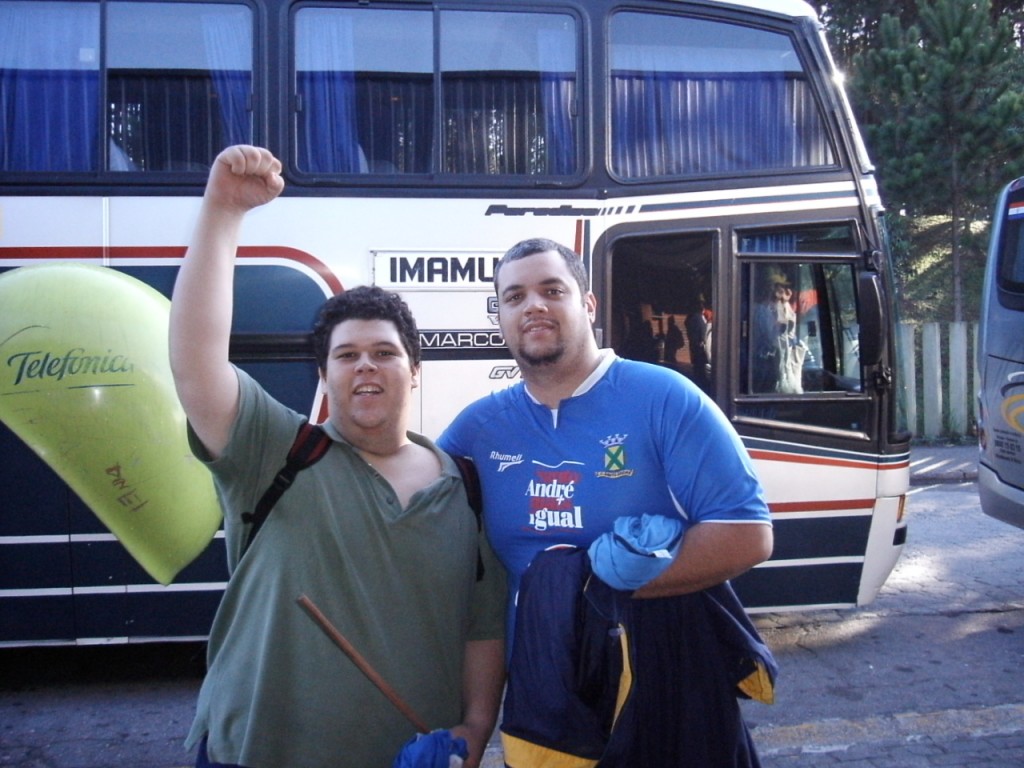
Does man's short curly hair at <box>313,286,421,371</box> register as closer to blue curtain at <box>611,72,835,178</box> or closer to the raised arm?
the raised arm

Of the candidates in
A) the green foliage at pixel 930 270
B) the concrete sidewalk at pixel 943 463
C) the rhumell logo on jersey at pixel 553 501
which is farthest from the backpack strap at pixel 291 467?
the green foliage at pixel 930 270

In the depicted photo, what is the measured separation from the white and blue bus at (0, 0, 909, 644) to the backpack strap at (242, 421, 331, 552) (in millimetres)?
2635

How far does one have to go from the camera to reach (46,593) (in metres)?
4.50

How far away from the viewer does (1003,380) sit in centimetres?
652

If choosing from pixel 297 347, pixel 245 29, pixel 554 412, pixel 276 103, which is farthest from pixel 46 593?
pixel 554 412

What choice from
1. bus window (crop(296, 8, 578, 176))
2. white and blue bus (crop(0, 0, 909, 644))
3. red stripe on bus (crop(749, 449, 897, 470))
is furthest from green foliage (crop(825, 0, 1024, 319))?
bus window (crop(296, 8, 578, 176))

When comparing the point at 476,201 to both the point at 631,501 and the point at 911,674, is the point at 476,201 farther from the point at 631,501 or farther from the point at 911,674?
the point at 911,674

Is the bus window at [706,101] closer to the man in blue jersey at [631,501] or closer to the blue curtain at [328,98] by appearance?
the blue curtain at [328,98]

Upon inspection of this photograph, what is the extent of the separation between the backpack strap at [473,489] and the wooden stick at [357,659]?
0.34m

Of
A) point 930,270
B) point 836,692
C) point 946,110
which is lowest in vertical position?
point 836,692

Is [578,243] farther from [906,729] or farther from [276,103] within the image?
[906,729]

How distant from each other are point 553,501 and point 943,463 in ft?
38.3

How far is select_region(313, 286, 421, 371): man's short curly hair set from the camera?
2.16 metres

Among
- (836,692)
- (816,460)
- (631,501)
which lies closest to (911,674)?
(836,692)
